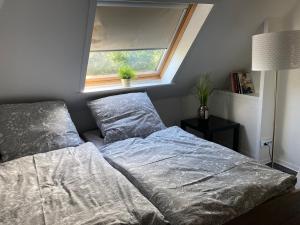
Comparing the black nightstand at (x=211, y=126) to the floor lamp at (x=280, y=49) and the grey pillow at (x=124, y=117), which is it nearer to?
the grey pillow at (x=124, y=117)

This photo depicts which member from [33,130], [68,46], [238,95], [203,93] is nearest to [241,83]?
[238,95]

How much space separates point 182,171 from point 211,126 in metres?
1.36

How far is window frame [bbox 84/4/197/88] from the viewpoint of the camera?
2.51 m

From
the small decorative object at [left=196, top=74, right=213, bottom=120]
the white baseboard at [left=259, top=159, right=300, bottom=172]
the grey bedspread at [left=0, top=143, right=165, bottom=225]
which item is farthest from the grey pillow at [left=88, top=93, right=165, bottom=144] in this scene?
the white baseboard at [left=259, top=159, right=300, bottom=172]

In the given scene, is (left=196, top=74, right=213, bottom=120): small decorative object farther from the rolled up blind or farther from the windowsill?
the rolled up blind

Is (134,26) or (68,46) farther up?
(134,26)

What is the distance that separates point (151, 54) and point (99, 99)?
2.48ft

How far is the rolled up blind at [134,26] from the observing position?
2221mm

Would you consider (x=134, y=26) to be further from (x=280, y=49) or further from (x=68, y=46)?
(x=280, y=49)

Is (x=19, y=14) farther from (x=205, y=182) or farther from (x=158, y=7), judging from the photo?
(x=205, y=182)

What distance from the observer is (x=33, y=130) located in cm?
211

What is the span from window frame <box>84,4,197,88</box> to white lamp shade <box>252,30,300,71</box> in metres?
0.73

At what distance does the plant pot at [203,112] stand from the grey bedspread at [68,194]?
62.5 inches

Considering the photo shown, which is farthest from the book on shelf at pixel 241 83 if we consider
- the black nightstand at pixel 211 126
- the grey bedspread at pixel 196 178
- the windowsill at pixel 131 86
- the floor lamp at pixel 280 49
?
the grey bedspread at pixel 196 178
